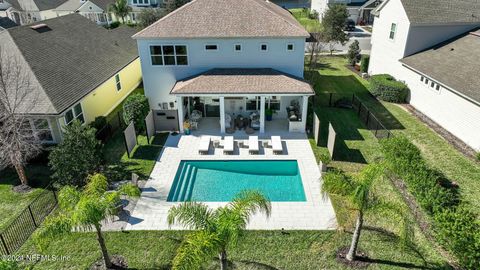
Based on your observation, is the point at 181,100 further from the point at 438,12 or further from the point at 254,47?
the point at 438,12

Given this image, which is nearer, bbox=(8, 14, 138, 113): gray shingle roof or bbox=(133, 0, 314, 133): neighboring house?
bbox=(8, 14, 138, 113): gray shingle roof

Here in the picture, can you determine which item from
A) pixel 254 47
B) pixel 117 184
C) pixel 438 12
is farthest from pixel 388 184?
pixel 438 12

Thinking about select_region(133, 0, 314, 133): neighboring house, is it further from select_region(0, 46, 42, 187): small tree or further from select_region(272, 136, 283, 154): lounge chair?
select_region(0, 46, 42, 187): small tree

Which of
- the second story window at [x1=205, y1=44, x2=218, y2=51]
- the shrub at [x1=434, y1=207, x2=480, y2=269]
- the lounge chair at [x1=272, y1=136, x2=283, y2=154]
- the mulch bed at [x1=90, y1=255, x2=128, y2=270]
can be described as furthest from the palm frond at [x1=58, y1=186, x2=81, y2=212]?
the second story window at [x1=205, y1=44, x2=218, y2=51]

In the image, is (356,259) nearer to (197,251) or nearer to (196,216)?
(196,216)

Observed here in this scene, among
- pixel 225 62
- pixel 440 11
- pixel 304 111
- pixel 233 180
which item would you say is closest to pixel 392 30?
pixel 440 11

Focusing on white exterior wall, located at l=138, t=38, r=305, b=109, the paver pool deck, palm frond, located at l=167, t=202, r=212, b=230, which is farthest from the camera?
white exterior wall, located at l=138, t=38, r=305, b=109

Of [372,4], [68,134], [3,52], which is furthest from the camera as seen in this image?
[372,4]
